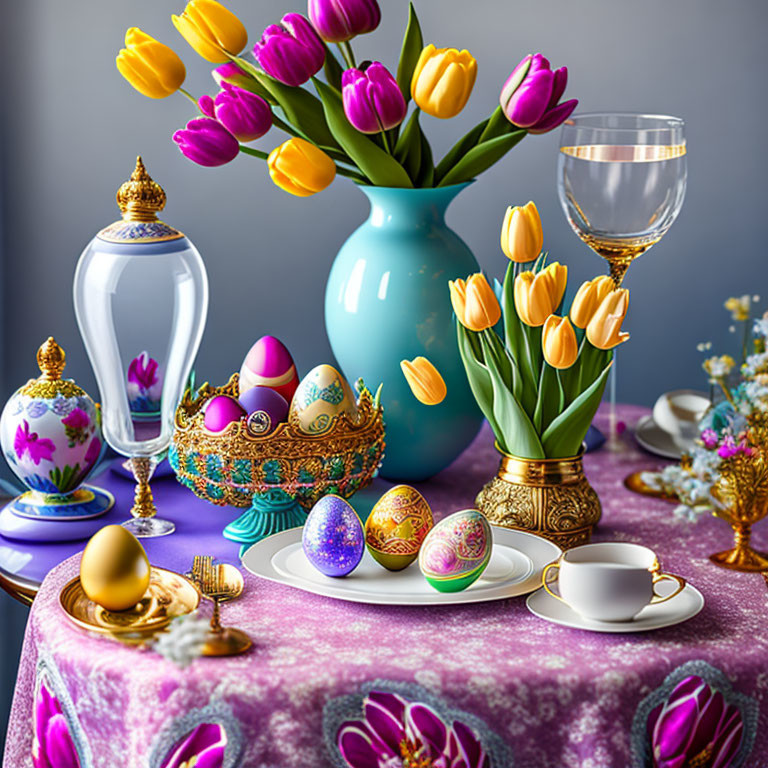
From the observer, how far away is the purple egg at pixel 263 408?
3.37 feet

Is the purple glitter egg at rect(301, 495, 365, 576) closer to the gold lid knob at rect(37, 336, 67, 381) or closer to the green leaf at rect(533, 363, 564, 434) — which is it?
the green leaf at rect(533, 363, 564, 434)

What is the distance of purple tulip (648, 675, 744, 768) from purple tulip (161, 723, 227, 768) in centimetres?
33

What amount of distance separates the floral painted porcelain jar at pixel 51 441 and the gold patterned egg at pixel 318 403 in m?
0.25

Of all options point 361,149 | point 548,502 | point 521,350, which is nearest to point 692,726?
point 548,502

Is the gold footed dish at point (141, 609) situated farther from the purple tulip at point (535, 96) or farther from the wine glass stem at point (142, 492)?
the purple tulip at point (535, 96)

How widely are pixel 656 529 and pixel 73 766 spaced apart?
0.66 m

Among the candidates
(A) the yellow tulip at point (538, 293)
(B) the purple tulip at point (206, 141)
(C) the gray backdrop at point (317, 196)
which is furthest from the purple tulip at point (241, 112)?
(C) the gray backdrop at point (317, 196)

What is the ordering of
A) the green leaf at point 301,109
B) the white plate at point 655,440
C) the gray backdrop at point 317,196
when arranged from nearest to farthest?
1. the green leaf at point 301,109
2. the white plate at point 655,440
3. the gray backdrop at point 317,196

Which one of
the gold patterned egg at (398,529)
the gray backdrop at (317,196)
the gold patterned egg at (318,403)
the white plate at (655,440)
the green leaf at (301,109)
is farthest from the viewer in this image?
the gray backdrop at (317,196)

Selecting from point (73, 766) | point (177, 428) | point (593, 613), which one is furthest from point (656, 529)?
point (73, 766)

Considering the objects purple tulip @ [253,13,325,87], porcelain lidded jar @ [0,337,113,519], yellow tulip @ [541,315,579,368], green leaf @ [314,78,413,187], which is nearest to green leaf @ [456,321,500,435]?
yellow tulip @ [541,315,579,368]

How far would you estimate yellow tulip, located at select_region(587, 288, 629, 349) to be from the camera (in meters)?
0.99

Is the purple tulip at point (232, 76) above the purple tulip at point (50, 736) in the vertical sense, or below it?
above

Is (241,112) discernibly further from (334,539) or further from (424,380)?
(334,539)
